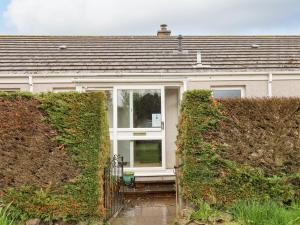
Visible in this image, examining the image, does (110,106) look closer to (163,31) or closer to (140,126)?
(140,126)

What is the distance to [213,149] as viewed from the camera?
22.3 ft

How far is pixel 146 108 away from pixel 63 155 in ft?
18.3

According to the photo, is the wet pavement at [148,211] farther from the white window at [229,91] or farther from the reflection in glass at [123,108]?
the white window at [229,91]

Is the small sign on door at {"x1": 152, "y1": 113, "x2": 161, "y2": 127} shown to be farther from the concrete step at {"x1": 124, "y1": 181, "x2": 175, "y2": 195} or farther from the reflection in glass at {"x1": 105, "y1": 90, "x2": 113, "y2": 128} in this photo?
the concrete step at {"x1": 124, "y1": 181, "x2": 175, "y2": 195}

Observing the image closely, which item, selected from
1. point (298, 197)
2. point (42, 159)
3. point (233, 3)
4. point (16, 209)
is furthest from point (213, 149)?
point (233, 3)

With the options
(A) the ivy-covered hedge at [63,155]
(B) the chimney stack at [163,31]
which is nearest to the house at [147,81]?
(B) the chimney stack at [163,31]

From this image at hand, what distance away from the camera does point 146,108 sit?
12.0 meters

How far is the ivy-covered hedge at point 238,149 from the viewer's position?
677 cm

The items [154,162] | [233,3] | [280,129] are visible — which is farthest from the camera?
[233,3]

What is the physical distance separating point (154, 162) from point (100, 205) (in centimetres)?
519

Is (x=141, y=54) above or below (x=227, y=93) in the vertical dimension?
above

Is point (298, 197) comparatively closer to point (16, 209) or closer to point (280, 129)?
point (280, 129)

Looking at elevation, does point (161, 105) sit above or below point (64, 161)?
above

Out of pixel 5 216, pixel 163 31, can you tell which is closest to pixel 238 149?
pixel 5 216
